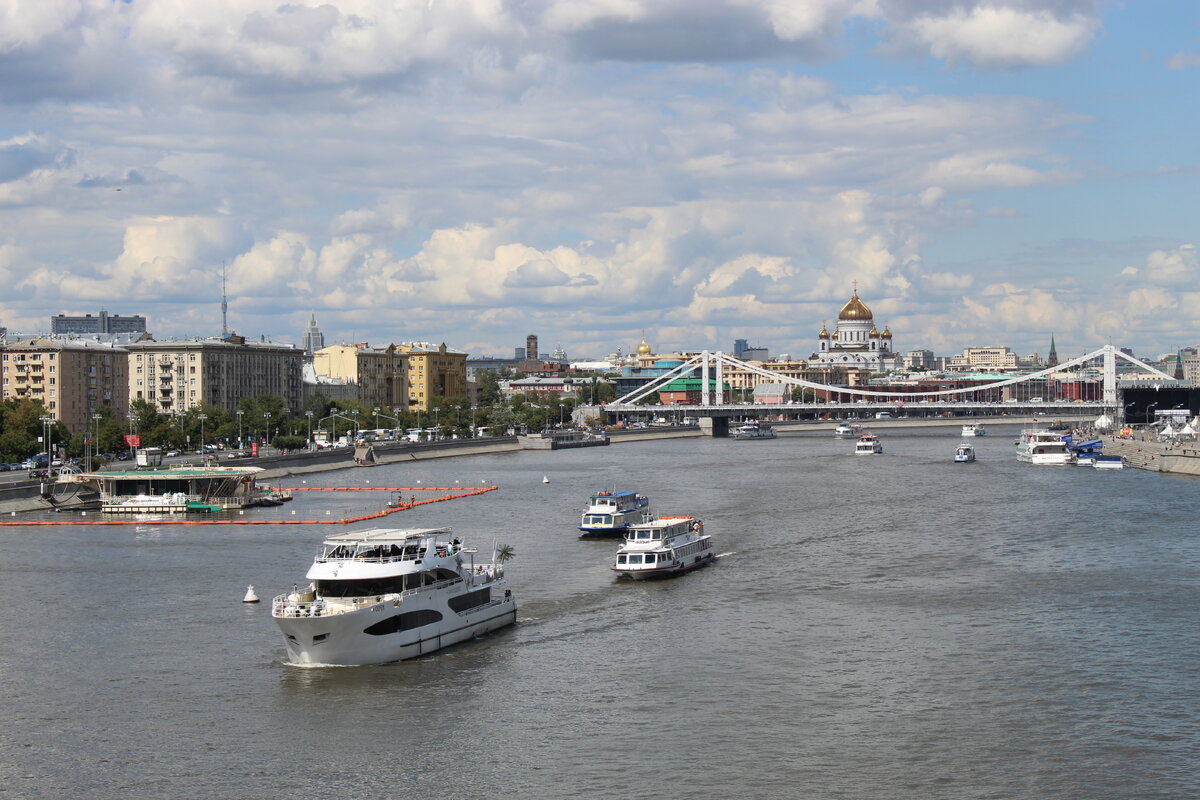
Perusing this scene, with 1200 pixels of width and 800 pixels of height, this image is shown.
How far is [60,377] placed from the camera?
113375 millimetres

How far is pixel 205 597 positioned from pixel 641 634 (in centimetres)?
1250

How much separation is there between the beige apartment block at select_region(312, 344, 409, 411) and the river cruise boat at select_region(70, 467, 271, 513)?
290ft

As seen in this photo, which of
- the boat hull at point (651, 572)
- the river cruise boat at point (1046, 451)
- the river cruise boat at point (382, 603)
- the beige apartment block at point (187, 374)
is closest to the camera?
the river cruise boat at point (382, 603)

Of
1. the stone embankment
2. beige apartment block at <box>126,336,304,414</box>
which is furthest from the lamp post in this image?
the stone embankment

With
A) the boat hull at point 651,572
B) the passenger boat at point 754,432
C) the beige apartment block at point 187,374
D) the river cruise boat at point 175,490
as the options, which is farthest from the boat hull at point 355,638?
the passenger boat at point 754,432

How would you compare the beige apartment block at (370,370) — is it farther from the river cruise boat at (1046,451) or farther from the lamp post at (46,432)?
the river cruise boat at (1046,451)

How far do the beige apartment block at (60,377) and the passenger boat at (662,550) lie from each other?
7633 centimetres

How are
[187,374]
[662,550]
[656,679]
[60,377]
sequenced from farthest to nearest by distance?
[187,374] → [60,377] → [662,550] → [656,679]

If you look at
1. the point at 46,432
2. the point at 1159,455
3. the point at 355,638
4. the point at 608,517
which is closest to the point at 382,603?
the point at 355,638

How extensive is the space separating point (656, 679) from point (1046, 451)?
74239 mm

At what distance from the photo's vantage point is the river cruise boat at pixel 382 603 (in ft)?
101

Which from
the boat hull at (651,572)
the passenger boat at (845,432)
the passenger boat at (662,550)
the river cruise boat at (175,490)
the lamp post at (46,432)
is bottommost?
the boat hull at (651,572)

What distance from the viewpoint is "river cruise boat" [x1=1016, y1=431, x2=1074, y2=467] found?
97000 millimetres

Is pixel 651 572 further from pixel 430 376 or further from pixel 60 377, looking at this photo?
pixel 430 376
